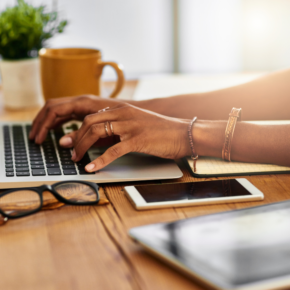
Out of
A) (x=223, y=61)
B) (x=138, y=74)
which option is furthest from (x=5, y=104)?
(x=223, y=61)

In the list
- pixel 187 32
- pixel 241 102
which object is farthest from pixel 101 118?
pixel 187 32

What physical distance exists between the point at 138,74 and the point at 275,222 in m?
1.82

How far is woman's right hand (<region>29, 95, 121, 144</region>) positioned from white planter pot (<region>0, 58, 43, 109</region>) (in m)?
0.31

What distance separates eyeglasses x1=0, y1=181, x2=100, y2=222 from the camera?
1.73ft

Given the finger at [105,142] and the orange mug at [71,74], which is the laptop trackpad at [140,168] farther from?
the orange mug at [71,74]

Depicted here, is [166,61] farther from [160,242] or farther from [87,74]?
[160,242]

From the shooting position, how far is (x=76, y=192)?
561mm

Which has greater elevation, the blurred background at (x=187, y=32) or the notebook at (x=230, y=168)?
the blurred background at (x=187, y=32)

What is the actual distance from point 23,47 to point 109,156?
624 mm

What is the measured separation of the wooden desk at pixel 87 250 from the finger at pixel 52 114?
297mm

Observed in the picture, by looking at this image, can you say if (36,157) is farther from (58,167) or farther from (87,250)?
(87,250)

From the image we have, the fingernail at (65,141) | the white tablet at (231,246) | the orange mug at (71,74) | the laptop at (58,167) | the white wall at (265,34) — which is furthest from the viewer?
the white wall at (265,34)

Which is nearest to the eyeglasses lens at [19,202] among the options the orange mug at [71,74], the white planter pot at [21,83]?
the orange mug at [71,74]

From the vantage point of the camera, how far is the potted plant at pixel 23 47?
1.08 m
